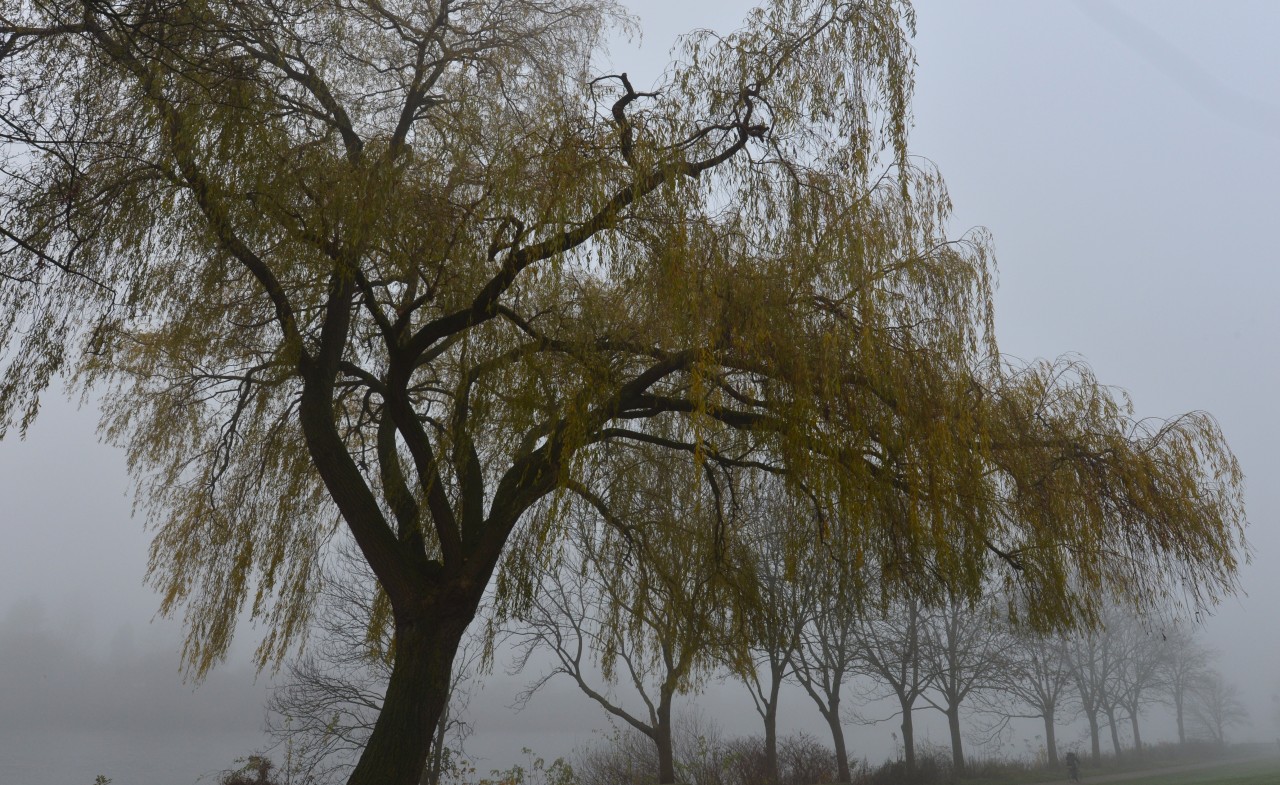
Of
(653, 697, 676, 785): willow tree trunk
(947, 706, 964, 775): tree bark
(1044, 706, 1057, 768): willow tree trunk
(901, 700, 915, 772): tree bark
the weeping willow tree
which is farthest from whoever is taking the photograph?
(1044, 706, 1057, 768): willow tree trunk

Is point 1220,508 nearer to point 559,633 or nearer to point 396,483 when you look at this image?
point 396,483

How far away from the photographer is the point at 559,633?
45.8 ft

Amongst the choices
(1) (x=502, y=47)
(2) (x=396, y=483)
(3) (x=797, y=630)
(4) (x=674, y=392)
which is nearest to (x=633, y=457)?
(4) (x=674, y=392)

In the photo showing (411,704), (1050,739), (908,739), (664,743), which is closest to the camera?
(411,704)

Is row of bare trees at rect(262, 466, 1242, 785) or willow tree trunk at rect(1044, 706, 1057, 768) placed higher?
row of bare trees at rect(262, 466, 1242, 785)

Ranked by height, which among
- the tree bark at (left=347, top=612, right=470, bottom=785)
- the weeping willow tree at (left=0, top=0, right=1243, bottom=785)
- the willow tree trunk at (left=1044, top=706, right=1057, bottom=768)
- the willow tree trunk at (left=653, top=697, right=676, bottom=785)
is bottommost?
the willow tree trunk at (left=1044, top=706, right=1057, bottom=768)

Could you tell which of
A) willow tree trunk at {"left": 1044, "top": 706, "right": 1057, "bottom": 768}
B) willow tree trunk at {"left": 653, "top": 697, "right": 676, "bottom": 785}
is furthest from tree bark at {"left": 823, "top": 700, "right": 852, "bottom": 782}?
willow tree trunk at {"left": 1044, "top": 706, "right": 1057, "bottom": 768}

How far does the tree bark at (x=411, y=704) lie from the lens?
200 inches

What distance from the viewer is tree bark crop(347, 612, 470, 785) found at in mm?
5086

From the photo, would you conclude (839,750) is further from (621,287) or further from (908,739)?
(621,287)

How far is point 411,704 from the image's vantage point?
17.3 ft

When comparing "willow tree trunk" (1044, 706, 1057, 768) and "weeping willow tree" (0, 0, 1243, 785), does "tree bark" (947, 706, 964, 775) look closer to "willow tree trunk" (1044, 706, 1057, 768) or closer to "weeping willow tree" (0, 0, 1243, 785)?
"willow tree trunk" (1044, 706, 1057, 768)

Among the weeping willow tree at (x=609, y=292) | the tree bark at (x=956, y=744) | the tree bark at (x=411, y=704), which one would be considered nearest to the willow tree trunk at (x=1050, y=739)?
the tree bark at (x=956, y=744)

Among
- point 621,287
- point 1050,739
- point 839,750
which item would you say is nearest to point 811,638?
point 839,750
